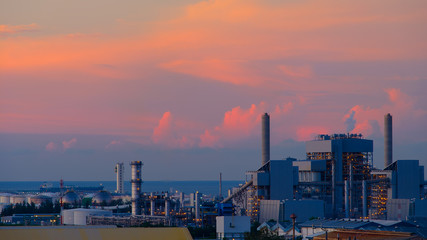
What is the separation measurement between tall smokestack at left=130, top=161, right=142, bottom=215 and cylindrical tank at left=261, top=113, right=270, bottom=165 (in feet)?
51.7

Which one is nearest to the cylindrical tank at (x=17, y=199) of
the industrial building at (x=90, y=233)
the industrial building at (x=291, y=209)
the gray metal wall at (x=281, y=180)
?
the gray metal wall at (x=281, y=180)

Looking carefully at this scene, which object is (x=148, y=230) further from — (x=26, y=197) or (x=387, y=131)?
(x=26, y=197)

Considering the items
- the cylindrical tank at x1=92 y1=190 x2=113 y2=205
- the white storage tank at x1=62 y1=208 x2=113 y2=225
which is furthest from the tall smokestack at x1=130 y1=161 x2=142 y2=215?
the cylindrical tank at x1=92 y1=190 x2=113 y2=205

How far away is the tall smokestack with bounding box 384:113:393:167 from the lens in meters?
99.8

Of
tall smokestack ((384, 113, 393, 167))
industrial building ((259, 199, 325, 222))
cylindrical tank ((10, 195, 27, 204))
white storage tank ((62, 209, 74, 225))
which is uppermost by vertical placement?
tall smokestack ((384, 113, 393, 167))

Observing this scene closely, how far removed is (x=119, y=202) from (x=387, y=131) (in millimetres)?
58363

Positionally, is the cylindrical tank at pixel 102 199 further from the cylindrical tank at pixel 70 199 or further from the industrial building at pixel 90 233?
the industrial building at pixel 90 233

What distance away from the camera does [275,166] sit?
302 feet

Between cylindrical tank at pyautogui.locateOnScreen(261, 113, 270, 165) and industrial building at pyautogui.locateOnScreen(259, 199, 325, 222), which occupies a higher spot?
cylindrical tank at pyautogui.locateOnScreen(261, 113, 270, 165)

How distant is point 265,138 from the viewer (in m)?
97.7

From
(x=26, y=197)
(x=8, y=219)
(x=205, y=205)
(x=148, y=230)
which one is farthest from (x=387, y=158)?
(x=26, y=197)

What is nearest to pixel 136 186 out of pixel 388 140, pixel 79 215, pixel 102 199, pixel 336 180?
pixel 79 215

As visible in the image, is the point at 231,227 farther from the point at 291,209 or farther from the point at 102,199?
the point at 102,199

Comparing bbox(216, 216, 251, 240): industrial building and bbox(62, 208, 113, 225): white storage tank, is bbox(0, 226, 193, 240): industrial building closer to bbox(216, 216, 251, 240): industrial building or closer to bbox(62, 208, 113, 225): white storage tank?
bbox(216, 216, 251, 240): industrial building
